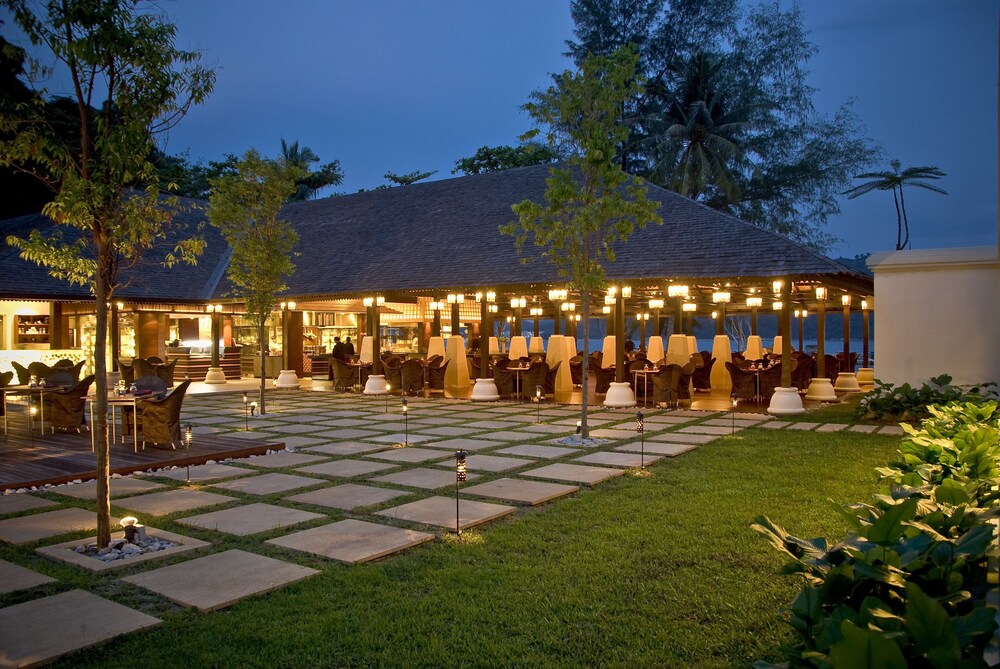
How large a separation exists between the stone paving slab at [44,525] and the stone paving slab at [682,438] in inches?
279

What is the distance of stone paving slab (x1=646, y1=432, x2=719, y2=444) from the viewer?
32.4 feet

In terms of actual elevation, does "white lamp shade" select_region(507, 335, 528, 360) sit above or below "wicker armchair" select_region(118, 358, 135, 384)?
above

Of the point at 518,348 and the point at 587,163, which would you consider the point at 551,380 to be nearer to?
the point at 518,348

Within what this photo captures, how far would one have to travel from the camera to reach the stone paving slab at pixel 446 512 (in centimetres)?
559

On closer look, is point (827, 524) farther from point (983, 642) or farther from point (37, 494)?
point (37, 494)

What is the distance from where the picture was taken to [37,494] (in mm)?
6844

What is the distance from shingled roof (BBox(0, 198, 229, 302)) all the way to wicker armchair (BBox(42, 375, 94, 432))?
5.34 meters

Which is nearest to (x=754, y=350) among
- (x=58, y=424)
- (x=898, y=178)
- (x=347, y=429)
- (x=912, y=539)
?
(x=898, y=178)

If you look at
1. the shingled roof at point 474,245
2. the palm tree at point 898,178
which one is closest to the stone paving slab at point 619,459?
the shingled roof at point 474,245

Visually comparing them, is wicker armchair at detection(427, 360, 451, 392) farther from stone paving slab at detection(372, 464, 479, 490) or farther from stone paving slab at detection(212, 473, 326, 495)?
stone paving slab at detection(212, 473, 326, 495)

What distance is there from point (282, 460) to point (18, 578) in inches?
171

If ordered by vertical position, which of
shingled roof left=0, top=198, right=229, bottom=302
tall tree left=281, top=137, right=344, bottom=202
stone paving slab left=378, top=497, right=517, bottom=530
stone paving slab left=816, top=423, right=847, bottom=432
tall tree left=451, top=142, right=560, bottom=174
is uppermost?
tall tree left=281, top=137, right=344, bottom=202

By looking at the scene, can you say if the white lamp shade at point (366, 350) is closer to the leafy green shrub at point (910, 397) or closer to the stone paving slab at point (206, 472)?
the stone paving slab at point (206, 472)

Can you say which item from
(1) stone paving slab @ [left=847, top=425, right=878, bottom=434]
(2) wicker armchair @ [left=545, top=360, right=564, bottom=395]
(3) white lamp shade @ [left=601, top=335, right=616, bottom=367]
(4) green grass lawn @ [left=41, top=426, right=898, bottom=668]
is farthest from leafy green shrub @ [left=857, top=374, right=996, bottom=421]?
(3) white lamp shade @ [left=601, top=335, right=616, bottom=367]
